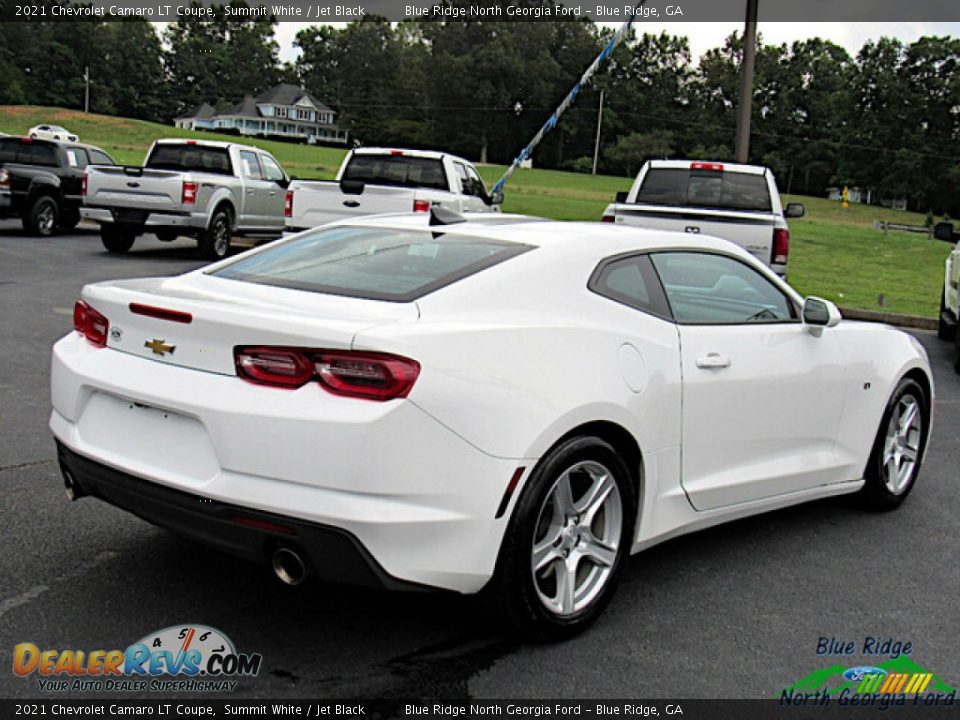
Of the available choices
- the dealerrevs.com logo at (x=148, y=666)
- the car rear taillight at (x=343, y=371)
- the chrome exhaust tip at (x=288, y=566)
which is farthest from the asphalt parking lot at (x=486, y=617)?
the car rear taillight at (x=343, y=371)

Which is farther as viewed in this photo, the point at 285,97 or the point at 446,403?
the point at 285,97

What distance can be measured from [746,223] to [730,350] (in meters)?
7.57

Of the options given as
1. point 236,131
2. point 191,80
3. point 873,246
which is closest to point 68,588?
point 873,246

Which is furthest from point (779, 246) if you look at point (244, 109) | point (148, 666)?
point (244, 109)

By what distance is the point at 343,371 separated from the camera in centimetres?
326

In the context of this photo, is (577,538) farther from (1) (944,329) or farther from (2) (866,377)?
(1) (944,329)

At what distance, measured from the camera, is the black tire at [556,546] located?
11.6 feet

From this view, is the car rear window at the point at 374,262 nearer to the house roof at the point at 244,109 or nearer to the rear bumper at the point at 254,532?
the rear bumper at the point at 254,532

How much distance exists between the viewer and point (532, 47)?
12075 cm

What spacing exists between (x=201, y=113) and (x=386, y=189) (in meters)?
132

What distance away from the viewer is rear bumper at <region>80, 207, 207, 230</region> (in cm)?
1634

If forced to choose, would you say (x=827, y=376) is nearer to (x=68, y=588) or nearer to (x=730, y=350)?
(x=730, y=350)

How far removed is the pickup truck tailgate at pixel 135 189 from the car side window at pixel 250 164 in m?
1.90

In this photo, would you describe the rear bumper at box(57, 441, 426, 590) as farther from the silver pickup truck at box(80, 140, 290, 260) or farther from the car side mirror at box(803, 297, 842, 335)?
the silver pickup truck at box(80, 140, 290, 260)
